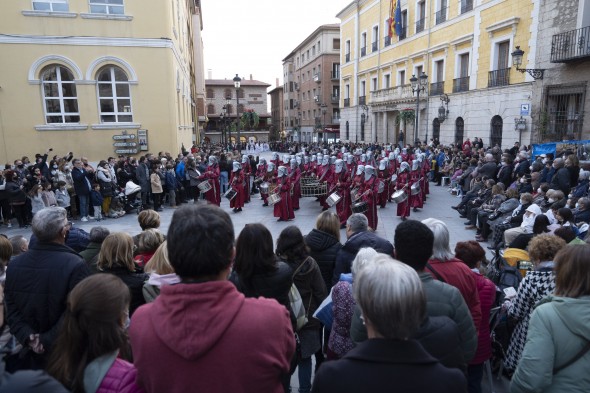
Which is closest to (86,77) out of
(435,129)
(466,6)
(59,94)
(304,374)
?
(59,94)

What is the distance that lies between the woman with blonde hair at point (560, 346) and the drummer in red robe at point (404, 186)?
30.9 ft

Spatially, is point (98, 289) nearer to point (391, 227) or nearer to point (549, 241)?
point (549, 241)

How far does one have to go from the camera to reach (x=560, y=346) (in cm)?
217

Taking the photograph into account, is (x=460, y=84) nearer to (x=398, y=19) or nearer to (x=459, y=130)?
(x=459, y=130)

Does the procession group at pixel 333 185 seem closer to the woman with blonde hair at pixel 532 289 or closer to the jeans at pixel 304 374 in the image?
the woman with blonde hair at pixel 532 289

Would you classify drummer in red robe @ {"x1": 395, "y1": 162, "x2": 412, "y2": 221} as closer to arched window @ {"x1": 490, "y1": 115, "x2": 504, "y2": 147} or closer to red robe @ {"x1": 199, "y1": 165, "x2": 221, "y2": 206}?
red robe @ {"x1": 199, "y1": 165, "x2": 221, "y2": 206}

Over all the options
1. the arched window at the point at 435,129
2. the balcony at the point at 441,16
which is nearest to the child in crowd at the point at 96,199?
the arched window at the point at 435,129

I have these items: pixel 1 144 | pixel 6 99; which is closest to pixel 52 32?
pixel 6 99

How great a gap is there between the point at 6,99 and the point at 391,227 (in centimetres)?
1523

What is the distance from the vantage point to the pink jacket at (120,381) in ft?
5.92

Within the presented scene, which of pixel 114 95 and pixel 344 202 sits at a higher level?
pixel 114 95

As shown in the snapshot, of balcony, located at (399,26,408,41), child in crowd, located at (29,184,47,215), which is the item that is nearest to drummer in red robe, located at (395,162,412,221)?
child in crowd, located at (29,184,47,215)

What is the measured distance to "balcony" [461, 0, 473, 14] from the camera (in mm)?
22984

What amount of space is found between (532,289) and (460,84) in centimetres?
2346
